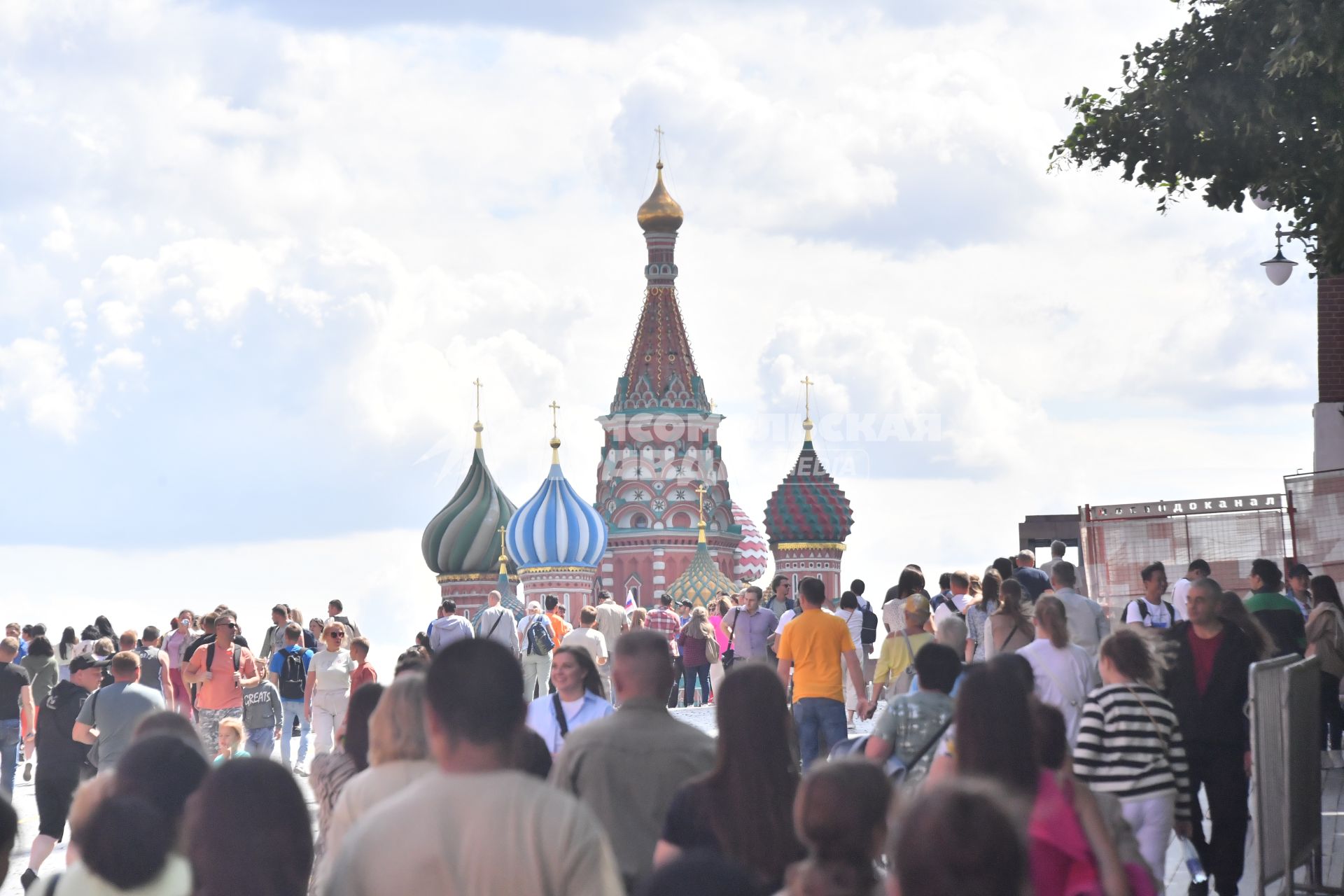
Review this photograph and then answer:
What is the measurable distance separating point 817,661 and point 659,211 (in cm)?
7780

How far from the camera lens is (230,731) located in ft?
27.8

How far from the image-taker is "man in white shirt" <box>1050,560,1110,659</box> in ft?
39.9

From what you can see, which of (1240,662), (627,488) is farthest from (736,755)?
(627,488)

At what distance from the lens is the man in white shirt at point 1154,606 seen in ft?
42.9

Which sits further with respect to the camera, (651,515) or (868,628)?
(651,515)

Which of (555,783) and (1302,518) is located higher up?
(1302,518)

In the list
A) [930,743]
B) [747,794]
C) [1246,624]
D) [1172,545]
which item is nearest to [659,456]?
[1172,545]

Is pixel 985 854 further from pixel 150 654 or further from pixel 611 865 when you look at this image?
pixel 150 654

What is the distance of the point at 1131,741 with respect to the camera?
732 centimetres

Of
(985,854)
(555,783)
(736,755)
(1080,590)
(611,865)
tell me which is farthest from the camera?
(1080,590)

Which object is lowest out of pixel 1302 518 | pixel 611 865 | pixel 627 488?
pixel 611 865

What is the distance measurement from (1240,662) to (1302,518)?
35.6 ft

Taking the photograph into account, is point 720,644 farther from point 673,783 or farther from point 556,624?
point 673,783

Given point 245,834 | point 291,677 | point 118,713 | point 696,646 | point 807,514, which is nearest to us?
point 245,834
